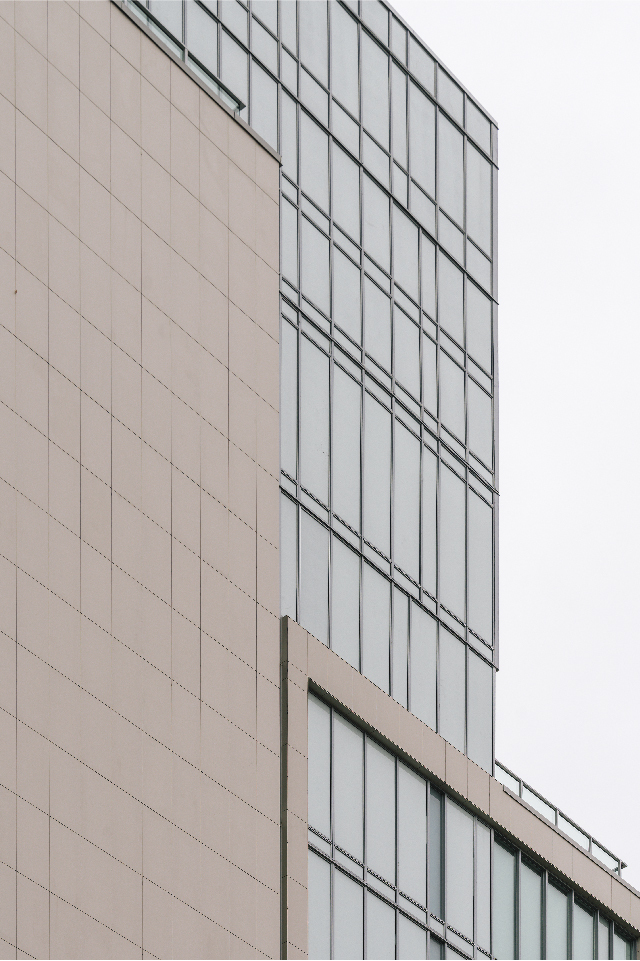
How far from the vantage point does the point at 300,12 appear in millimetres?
39781

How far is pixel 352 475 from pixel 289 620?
4.83 meters

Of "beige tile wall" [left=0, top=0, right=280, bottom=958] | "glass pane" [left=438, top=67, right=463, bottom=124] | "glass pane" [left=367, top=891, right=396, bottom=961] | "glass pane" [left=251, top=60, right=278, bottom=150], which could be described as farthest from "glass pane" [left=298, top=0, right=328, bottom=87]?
"glass pane" [left=367, top=891, right=396, bottom=961]

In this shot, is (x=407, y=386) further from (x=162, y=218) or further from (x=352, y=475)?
(x=162, y=218)

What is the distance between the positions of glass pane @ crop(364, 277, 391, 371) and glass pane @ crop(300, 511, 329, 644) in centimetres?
527

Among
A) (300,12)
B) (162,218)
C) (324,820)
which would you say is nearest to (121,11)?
(162,218)

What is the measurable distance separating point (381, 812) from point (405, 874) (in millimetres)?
1532

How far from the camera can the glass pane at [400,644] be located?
38906mm

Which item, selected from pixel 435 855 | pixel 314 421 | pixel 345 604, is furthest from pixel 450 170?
pixel 435 855

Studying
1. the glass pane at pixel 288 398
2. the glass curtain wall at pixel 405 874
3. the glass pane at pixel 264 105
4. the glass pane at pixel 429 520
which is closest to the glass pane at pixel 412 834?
the glass curtain wall at pixel 405 874

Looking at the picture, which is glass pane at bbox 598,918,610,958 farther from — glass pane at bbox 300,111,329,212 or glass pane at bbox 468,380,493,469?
glass pane at bbox 300,111,329,212

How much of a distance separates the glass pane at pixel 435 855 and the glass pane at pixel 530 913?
12.4 ft

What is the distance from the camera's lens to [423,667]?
131 feet

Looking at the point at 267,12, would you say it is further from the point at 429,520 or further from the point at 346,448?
the point at 429,520

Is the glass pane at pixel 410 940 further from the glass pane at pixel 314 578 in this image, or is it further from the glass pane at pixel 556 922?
the glass pane at pixel 314 578
